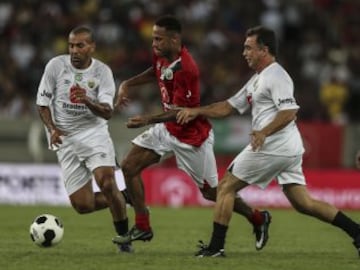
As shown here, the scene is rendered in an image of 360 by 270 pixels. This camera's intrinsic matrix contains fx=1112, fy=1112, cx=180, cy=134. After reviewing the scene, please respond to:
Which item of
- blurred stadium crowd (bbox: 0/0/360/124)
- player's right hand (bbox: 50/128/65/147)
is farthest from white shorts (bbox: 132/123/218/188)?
blurred stadium crowd (bbox: 0/0/360/124)

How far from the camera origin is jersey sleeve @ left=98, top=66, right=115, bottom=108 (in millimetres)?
11718

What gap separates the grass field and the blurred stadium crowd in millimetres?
5057

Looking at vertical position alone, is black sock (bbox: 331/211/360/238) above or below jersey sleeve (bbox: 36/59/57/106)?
below

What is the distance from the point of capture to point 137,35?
24438mm

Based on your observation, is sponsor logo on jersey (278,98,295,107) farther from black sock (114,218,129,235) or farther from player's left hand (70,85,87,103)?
black sock (114,218,129,235)

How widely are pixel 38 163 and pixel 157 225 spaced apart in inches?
225

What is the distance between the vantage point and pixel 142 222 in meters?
11.9

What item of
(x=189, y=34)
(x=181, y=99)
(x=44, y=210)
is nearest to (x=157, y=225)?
(x=44, y=210)

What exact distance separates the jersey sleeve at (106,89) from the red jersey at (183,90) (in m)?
0.52

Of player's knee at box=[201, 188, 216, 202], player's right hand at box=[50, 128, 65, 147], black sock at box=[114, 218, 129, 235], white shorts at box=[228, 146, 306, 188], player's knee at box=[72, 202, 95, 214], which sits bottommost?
black sock at box=[114, 218, 129, 235]

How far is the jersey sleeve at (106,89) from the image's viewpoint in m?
11.7

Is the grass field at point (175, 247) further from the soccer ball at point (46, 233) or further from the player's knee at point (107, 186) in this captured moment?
the player's knee at point (107, 186)

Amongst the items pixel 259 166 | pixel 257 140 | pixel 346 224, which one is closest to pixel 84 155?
→ pixel 259 166

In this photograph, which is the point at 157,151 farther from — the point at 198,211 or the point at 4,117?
the point at 4,117
